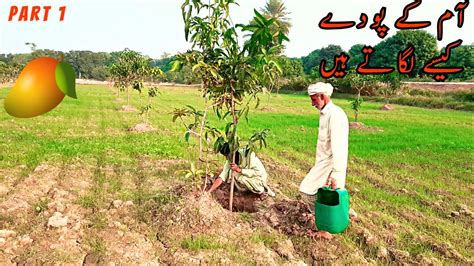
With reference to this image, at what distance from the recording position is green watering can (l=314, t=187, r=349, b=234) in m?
4.20

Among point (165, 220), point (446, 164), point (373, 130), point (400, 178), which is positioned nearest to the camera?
point (165, 220)

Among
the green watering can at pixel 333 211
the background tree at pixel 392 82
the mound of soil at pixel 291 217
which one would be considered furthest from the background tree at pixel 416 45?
the green watering can at pixel 333 211

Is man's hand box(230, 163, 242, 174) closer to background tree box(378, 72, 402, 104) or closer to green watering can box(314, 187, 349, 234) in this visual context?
green watering can box(314, 187, 349, 234)

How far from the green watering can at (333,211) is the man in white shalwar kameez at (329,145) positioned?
104mm

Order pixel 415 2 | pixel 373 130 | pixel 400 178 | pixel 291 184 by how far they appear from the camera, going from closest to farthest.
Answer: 1. pixel 291 184
2. pixel 400 178
3. pixel 415 2
4. pixel 373 130

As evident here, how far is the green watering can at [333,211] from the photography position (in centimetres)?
420

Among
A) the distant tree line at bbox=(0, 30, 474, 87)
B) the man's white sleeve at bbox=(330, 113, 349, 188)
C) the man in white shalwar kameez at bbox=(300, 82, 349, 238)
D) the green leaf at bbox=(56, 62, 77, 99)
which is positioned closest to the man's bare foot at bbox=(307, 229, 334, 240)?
the man in white shalwar kameez at bbox=(300, 82, 349, 238)

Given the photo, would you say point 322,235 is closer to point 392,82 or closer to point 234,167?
point 234,167

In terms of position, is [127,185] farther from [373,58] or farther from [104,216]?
[373,58]

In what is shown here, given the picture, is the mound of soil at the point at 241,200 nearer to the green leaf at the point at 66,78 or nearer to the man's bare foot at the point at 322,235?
the man's bare foot at the point at 322,235

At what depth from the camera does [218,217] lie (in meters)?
4.81

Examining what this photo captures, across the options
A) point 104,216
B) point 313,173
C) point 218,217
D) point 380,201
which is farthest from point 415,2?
point 104,216

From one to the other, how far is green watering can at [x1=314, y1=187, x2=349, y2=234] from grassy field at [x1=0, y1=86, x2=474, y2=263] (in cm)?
27

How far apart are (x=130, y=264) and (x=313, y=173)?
2270 millimetres
